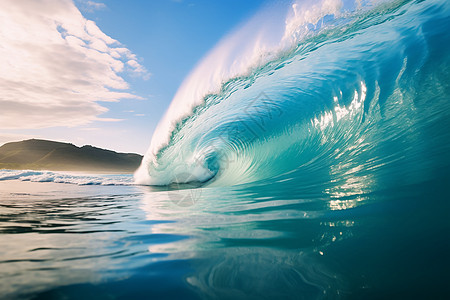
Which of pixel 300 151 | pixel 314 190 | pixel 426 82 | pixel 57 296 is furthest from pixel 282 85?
pixel 57 296

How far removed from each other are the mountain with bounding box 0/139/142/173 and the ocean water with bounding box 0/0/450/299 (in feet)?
199

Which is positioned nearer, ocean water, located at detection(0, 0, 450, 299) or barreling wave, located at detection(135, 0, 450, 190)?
ocean water, located at detection(0, 0, 450, 299)

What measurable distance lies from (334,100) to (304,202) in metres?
3.50

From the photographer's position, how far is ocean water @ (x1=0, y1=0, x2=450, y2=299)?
1030 mm

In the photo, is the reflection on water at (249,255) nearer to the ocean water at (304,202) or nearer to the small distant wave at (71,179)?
the ocean water at (304,202)

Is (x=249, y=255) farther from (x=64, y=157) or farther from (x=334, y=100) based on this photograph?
(x=64, y=157)

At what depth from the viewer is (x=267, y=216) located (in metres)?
2.22

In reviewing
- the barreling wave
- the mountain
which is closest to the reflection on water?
the barreling wave

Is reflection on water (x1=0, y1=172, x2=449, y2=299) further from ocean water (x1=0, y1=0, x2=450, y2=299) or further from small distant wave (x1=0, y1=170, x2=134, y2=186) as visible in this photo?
small distant wave (x1=0, y1=170, x2=134, y2=186)

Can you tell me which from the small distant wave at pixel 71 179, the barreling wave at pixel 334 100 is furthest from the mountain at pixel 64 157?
the barreling wave at pixel 334 100

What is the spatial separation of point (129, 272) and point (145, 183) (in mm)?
9797

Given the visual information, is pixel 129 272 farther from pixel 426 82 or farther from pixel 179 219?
pixel 426 82

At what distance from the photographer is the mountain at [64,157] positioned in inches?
2466

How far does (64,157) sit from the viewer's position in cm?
6644
